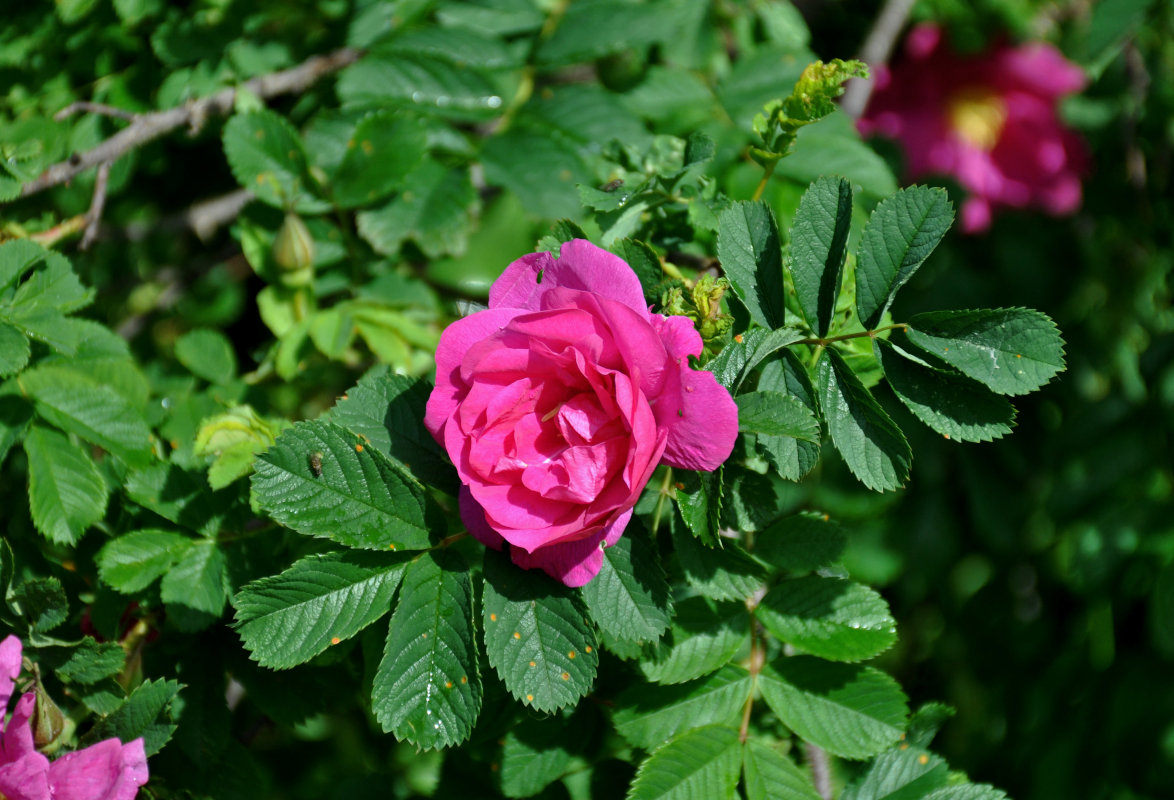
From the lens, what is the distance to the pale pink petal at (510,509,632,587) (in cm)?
74

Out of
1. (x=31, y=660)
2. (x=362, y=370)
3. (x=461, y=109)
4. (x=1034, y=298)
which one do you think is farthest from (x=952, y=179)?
(x=31, y=660)

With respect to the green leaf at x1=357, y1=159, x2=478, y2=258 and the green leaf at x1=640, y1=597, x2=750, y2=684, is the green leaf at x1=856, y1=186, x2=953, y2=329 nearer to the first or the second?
the green leaf at x1=640, y1=597, x2=750, y2=684

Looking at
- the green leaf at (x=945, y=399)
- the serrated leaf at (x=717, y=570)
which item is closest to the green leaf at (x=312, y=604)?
the serrated leaf at (x=717, y=570)

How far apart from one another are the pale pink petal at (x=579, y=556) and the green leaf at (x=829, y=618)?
275 mm

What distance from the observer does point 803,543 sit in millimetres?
923

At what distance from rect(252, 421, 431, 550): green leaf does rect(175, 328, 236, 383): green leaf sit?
1.80ft

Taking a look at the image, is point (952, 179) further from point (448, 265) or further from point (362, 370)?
point (362, 370)

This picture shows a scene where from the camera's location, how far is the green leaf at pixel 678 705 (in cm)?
91

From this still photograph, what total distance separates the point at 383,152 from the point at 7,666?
0.79 meters

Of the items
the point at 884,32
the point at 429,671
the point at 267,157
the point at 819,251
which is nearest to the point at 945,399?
the point at 819,251

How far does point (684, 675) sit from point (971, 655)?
135 cm

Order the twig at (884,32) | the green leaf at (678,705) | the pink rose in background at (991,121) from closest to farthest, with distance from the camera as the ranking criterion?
the green leaf at (678,705) < the twig at (884,32) < the pink rose in background at (991,121)

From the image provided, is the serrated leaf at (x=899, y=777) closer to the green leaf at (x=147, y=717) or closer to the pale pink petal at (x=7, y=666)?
the green leaf at (x=147, y=717)

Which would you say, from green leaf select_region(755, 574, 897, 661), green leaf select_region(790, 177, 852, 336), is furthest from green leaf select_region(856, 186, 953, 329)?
green leaf select_region(755, 574, 897, 661)
